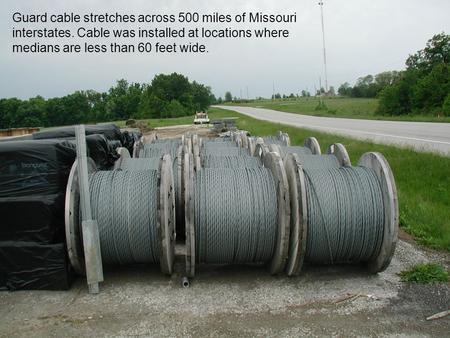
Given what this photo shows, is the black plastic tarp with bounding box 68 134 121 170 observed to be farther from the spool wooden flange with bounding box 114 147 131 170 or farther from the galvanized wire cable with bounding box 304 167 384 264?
the galvanized wire cable with bounding box 304 167 384 264

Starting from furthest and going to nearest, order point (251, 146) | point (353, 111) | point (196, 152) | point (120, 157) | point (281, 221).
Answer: point (353, 111) → point (251, 146) → point (196, 152) → point (120, 157) → point (281, 221)

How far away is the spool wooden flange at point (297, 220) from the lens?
4.01m

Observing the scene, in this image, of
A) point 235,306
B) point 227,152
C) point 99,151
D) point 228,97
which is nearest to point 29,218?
point 99,151

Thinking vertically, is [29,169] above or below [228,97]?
below

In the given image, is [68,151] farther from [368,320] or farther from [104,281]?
[368,320]

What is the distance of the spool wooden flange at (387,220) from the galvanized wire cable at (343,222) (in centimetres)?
5

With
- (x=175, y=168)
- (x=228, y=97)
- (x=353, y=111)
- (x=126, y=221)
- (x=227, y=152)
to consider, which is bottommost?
(x=126, y=221)

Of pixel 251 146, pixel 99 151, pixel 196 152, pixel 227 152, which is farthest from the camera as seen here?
pixel 227 152

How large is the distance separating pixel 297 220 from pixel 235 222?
62 cm

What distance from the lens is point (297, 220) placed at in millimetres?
4043

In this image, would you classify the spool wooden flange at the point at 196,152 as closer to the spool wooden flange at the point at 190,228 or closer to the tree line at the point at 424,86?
the spool wooden flange at the point at 190,228

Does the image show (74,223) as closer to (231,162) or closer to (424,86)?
(231,162)

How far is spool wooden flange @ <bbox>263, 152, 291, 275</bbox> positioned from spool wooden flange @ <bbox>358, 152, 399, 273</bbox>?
3.19 feet

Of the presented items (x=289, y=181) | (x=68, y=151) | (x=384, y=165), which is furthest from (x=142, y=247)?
(x=384, y=165)
